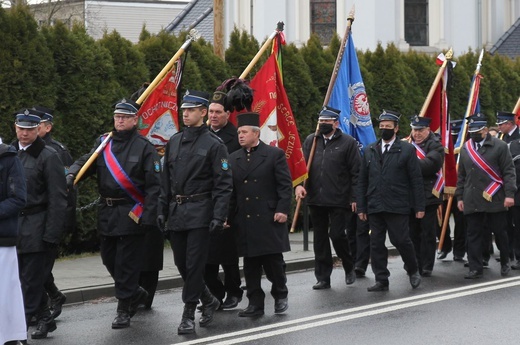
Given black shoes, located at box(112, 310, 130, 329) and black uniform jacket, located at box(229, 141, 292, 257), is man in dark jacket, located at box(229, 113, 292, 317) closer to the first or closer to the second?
black uniform jacket, located at box(229, 141, 292, 257)

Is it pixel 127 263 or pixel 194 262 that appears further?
pixel 127 263

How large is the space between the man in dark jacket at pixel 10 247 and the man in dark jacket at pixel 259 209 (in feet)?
9.59

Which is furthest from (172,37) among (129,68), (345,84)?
(345,84)

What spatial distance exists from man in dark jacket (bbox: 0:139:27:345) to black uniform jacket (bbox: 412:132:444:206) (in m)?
6.73

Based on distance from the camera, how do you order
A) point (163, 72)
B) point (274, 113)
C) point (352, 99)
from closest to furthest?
point (163, 72) → point (274, 113) → point (352, 99)

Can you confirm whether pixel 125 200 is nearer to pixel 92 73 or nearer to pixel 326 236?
pixel 326 236

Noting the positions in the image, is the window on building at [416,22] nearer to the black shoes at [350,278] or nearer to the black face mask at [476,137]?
the black face mask at [476,137]

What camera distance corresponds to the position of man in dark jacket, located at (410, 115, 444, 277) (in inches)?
595

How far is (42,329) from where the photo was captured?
10.9 m

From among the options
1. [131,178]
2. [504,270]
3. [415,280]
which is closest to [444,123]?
[504,270]

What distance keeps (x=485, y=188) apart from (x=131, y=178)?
213 inches

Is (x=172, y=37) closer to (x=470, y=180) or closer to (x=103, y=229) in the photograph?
(x=470, y=180)

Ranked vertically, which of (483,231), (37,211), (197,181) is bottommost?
(483,231)

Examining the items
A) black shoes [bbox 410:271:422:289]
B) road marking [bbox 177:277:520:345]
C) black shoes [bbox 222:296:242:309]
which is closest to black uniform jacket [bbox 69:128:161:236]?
road marking [bbox 177:277:520:345]
